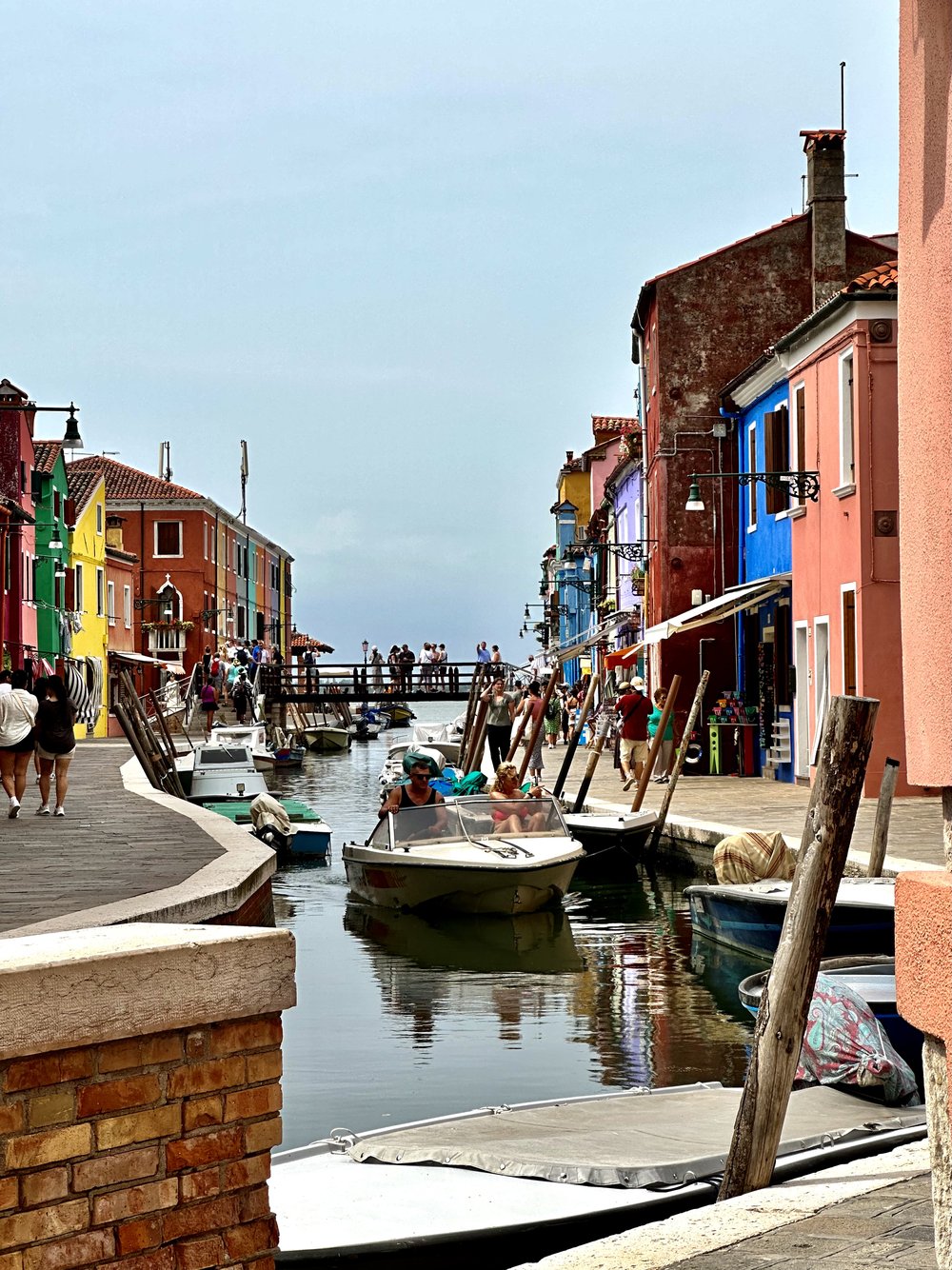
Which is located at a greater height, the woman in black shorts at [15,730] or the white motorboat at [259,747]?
the woman in black shorts at [15,730]

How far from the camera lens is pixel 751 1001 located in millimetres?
9773

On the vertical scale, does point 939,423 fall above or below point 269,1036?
above

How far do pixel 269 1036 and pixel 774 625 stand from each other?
22.8m

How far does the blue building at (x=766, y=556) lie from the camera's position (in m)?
25.4

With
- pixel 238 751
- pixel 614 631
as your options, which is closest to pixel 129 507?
pixel 614 631

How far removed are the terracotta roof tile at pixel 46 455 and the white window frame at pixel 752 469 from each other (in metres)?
25.9

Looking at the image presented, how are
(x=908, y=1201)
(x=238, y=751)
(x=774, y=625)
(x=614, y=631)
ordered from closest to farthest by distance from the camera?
1. (x=908, y=1201)
2. (x=774, y=625)
3. (x=238, y=751)
4. (x=614, y=631)

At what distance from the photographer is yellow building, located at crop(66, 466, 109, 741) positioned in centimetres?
5100

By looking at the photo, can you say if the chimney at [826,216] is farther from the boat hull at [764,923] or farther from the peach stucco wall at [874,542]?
the boat hull at [764,923]

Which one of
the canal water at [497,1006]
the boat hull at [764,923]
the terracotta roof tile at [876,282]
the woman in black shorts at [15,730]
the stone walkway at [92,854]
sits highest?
the terracotta roof tile at [876,282]

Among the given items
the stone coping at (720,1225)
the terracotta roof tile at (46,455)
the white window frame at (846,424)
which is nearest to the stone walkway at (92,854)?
the stone coping at (720,1225)

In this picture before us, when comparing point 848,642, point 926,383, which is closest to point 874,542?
point 848,642

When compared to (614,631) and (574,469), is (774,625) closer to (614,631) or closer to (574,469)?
(614,631)

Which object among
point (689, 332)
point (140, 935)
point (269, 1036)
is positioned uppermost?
point (689, 332)
